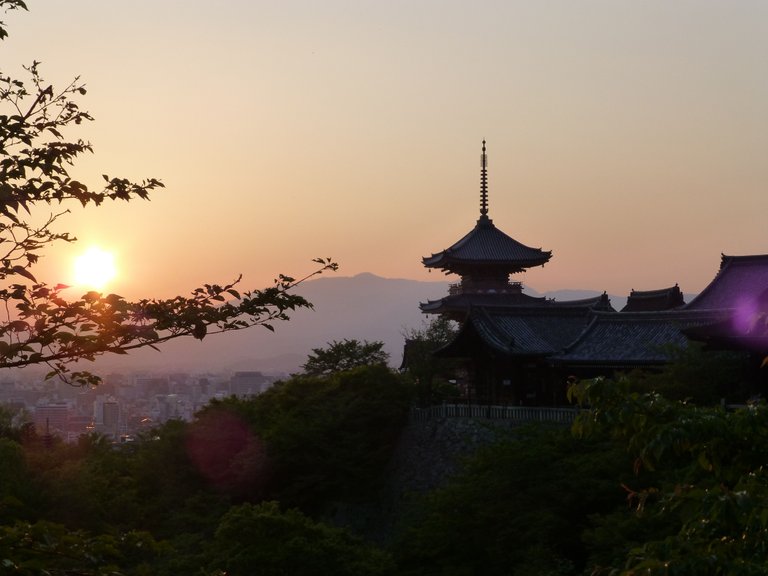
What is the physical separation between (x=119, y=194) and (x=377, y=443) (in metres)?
25.7

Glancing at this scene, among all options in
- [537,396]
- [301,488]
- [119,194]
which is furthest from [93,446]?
[119,194]

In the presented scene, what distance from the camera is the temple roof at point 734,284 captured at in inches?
1267

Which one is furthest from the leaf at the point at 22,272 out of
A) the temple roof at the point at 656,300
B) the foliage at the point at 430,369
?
the temple roof at the point at 656,300

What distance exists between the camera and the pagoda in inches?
1833

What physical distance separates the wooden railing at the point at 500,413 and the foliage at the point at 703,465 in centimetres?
1776

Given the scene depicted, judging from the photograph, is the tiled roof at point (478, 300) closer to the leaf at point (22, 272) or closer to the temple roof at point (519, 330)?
the temple roof at point (519, 330)

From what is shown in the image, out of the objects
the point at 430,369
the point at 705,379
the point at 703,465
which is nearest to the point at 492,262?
the point at 430,369

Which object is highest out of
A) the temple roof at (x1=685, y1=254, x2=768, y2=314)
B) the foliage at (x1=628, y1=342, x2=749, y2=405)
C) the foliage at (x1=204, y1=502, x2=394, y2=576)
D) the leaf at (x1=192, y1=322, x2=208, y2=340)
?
the temple roof at (x1=685, y1=254, x2=768, y2=314)

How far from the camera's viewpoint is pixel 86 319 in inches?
287

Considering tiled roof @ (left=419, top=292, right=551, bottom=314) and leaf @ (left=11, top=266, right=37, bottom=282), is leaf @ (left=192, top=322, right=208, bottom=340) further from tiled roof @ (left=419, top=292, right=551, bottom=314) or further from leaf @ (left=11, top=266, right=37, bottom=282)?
tiled roof @ (left=419, top=292, right=551, bottom=314)

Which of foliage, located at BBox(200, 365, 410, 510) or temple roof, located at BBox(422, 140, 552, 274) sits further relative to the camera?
temple roof, located at BBox(422, 140, 552, 274)

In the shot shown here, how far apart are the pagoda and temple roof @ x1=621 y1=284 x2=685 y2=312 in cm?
677

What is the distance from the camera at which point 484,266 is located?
156 ft

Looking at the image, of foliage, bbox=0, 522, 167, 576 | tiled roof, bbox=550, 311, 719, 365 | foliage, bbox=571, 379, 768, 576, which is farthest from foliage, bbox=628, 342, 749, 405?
foliage, bbox=0, 522, 167, 576
